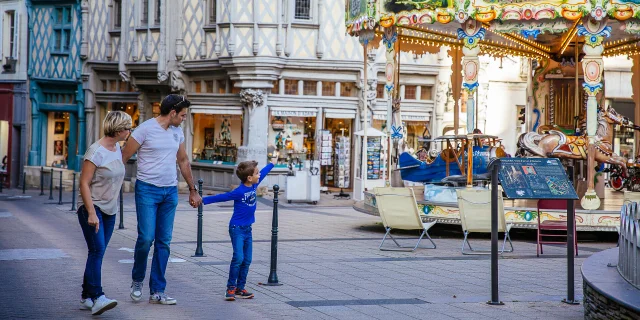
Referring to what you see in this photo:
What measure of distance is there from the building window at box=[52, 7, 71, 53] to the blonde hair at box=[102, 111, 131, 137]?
30.0 metres

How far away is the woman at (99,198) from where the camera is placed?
357 inches

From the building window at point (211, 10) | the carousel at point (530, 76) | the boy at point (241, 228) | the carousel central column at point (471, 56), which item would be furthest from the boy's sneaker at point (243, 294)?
the building window at point (211, 10)

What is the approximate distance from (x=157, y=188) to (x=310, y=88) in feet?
70.8

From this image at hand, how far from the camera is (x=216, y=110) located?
31.8 m

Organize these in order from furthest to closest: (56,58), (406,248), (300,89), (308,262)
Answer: (56,58), (300,89), (406,248), (308,262)

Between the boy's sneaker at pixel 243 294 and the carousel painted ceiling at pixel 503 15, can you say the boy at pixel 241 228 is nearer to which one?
the boy's sneaker at pixel 243 294

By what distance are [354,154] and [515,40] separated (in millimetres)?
9214

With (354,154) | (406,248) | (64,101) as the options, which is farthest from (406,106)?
(406,248)

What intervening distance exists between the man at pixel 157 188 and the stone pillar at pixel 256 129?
20.1 meters

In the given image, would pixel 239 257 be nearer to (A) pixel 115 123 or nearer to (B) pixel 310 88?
(A) pixel 115 123

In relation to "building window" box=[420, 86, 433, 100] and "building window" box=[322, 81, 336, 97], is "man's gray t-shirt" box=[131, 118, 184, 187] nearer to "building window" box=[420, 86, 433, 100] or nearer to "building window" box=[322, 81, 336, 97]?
"building window" box=[322, 81, 336, 97]

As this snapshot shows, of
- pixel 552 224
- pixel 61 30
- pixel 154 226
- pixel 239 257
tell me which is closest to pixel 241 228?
pixel 239 257

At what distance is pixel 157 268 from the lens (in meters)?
9.65

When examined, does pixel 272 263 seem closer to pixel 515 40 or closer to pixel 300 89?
pixel 515 40
